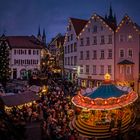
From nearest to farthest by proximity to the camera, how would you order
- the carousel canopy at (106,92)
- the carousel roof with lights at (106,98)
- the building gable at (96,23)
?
the carousel roof with lights at (106,98)
the carousel canopy at (106,92)
the building gable at (96,23)

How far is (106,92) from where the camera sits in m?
20.2

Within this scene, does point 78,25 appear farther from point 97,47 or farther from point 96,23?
point 97,47

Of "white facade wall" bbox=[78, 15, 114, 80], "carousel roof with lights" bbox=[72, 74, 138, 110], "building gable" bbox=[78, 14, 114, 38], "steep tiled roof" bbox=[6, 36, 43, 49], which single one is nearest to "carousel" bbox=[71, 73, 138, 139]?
"carousel roof with lights" bbox=[72, 74, 138, 110]

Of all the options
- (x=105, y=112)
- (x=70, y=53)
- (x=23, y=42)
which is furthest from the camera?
(x=23, y=42)

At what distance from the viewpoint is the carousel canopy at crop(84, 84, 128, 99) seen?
65.1ft

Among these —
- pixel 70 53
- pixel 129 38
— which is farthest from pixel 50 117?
pixel 70 53

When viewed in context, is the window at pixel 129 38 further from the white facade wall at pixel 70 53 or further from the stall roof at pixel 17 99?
the stall roof at pixel 17 99

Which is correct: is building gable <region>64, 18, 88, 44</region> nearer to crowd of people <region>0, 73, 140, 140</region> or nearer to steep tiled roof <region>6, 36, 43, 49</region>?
steep tiled roof <region>6, 36, 43, 49</region>

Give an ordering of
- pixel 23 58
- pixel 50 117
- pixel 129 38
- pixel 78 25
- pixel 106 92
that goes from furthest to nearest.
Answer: pixel 23 58
pixel 78 25
pixel 129 38
pixel 50 117
pixel 106 92

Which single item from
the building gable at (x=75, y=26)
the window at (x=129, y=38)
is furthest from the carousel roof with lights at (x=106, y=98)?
the building gable at (x=75, y=26)

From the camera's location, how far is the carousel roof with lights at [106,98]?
1911 centimetres

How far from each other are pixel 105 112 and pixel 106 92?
1265 mm

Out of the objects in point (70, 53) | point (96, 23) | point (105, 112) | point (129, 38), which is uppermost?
point (96, 23)

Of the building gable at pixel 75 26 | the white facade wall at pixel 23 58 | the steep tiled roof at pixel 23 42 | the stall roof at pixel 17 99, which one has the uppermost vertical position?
the building gable at pixel 75 26
